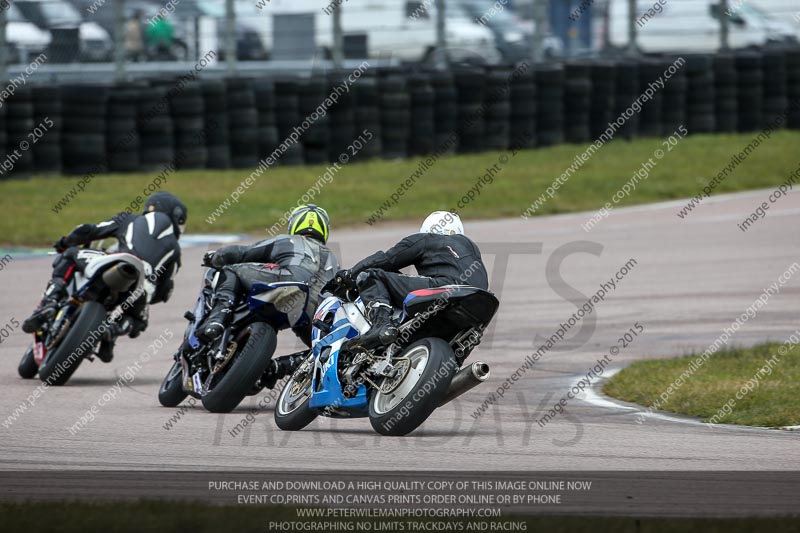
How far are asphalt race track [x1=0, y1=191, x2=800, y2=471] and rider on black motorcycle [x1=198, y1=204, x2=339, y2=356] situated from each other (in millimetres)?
682

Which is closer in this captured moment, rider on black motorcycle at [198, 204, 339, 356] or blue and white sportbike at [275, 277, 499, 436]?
blue and white sportbike at [275, 277, 499, 436]

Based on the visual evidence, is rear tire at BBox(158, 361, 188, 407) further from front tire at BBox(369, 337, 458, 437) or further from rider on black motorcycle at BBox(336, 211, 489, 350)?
front tire at BBox(369, 337, 458, 437)

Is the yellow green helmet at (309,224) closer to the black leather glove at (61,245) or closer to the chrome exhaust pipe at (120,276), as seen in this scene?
the chrome exhaust pipe at (120,276)

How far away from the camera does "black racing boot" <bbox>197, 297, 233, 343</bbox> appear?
8.69 metres

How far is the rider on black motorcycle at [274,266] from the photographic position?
8.86 metres

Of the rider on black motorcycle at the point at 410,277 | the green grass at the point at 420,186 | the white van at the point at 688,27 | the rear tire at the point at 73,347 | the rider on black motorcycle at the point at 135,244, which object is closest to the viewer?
the rider on black motorcycle at the point at 410,277

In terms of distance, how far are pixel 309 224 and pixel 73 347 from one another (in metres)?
2.03

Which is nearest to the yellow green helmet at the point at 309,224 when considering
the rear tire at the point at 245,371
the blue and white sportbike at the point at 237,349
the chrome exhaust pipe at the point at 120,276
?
the blue and white sportbike at the point at 237,349

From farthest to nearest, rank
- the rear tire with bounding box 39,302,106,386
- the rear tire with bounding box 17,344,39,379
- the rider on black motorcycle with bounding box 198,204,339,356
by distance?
the rear tire with bounding box 17,344,39,379 → the rear tire with bounding box 39,302,106,386 → the rider on black motorcycle with bounding box 198,204,339,356

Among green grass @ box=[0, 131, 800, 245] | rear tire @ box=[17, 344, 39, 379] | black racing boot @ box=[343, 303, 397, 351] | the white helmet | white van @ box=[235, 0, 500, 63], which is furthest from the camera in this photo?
white van @ box=[235, 0, 500, 63]

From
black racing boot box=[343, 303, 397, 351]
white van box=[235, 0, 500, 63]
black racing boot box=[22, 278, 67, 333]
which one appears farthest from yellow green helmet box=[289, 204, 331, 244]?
white van box=[235, 0, 500, 63]

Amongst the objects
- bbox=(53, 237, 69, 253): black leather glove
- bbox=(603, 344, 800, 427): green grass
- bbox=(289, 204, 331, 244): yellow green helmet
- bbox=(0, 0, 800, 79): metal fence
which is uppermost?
bbox=(0, 0, 800, 79): metal fence

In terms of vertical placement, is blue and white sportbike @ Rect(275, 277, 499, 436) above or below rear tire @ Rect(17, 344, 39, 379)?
above

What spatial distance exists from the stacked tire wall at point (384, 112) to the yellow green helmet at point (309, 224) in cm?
1094
